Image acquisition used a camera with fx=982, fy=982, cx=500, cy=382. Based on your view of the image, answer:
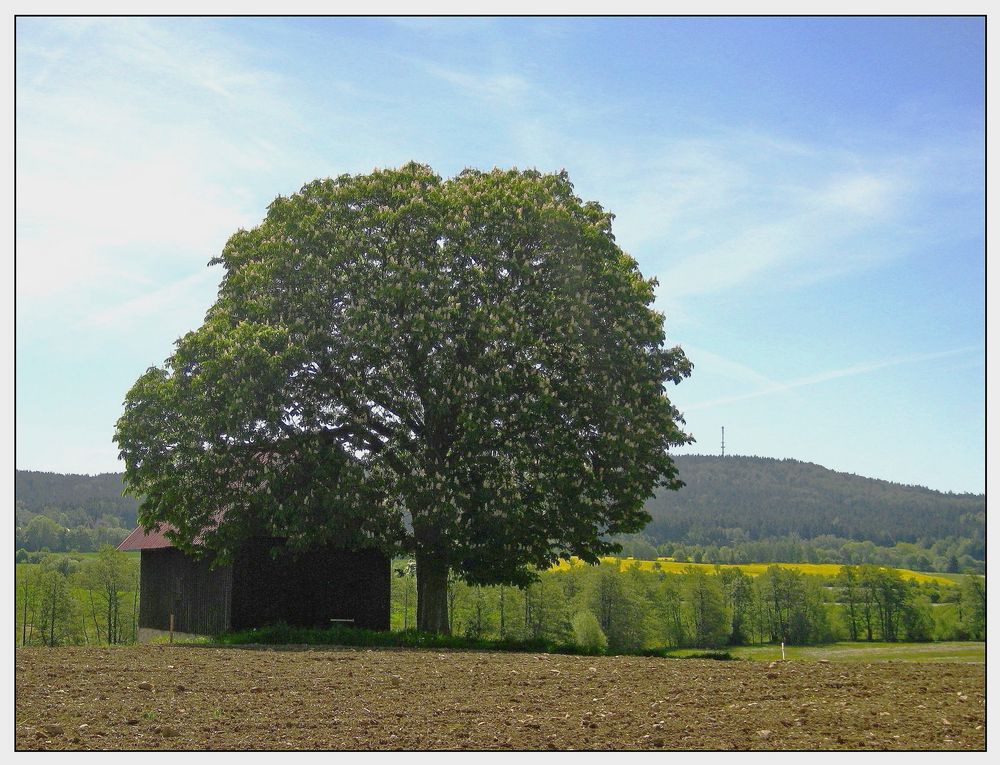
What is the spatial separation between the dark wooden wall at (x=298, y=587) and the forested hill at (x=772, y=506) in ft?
335

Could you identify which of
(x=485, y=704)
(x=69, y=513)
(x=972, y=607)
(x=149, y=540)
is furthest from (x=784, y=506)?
(x=485, y=704)

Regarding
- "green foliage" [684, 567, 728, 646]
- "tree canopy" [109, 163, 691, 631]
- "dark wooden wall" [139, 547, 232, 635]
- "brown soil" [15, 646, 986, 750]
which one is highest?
"tree canopy" [109, 163, 691, 631]

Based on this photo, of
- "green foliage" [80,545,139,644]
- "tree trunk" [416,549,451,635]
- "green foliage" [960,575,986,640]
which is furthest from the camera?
"green foliage" [80,545,139,644]

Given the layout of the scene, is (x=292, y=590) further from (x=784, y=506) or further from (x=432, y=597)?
(x=784, y=506)

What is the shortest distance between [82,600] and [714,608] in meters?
54.4

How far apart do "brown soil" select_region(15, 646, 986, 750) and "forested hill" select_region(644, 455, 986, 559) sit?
112724mm

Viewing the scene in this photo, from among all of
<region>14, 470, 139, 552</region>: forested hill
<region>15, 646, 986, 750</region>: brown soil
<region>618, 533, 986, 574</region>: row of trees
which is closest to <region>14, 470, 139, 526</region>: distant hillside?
<region>14, 470, 139, 552</region>: forested hill

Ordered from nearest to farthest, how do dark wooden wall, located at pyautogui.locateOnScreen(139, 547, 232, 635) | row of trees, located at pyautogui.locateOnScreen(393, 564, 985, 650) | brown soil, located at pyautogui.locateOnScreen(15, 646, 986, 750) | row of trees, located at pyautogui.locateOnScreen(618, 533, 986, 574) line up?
brown soil, located at pyautogui.locateOnScreen(15, 646, 986, 750)
dark wooden wall, located at pyautogui.locateOnScreen(139, 547, 232, 635)
row of trees, located at pyautogui.locateOnScreen(393, 564, 985, 650)
row of trees, located at pyautogui.locateOnScreen(618, 533, 986, 574)

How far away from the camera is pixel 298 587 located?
92.5 ft

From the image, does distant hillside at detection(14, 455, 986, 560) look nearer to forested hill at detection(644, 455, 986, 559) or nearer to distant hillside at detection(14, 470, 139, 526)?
forested hill at detection(644, 455, 986, 559)

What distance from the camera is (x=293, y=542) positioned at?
24.3 m

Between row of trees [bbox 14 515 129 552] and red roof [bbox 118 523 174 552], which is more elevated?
red roof [bbox 118 523 174 552]

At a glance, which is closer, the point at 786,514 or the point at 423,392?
the point at 423,392

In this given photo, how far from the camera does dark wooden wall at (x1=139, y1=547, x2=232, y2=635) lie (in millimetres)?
28516
